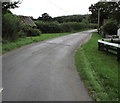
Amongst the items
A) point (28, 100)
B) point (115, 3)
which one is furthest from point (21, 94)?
point (115, 3)

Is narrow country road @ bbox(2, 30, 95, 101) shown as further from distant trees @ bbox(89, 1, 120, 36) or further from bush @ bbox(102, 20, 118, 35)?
bush @ bbox(102, 20, 118, 35)

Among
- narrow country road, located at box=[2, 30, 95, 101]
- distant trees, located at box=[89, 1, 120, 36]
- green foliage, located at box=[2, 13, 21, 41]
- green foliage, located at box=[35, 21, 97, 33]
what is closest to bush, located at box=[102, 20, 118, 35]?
distant trees, located at box=[89, 1, 120, 36]

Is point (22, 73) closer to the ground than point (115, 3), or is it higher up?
closer to the ground

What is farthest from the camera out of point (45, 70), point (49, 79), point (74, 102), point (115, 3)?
point (115, 3)

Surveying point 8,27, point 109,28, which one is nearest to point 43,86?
point 8,27

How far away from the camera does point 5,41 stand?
14773mm

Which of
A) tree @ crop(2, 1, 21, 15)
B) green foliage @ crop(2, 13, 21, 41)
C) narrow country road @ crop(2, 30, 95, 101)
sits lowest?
narrow country road @ crop(2, 30, 95, 101)

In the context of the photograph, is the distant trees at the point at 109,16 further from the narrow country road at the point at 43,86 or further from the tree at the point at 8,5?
the tree at the point at 8,5

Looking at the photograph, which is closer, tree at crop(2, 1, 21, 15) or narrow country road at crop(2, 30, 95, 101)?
narrow country road at crop(2, 30, 95, 101)

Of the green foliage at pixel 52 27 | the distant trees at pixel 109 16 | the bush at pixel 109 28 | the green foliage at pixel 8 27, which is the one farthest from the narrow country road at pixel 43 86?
the green foliage at pixel 52 27

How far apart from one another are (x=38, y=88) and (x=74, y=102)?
1.38 meters

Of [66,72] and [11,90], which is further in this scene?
[66,72]

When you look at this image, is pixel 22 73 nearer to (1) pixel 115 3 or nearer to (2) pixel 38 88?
(2) pixel 38 88

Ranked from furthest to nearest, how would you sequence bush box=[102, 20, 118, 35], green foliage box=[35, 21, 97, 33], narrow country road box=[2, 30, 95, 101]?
green foliage box=[35, 21, 97, 33] < bush box=[102, 20, 118, 35] < narrow country road box=[2, 30, 95, 101]
